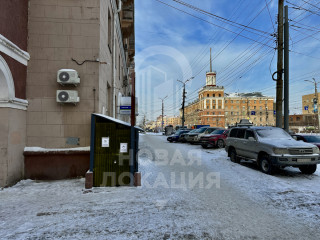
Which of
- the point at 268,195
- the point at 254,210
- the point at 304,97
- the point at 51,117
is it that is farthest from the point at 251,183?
the point at 304,97

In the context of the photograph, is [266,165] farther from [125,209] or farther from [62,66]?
[62,66]

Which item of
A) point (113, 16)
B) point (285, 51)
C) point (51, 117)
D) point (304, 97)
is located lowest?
point (51, 117)

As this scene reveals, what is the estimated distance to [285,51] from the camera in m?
11.6

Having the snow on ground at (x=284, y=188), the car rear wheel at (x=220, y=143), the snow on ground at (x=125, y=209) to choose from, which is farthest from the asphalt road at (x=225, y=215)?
the car rear wheel at (x=220, y=143)

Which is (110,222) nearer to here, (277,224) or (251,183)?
(277,224)

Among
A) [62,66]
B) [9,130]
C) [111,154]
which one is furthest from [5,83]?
[111,154]

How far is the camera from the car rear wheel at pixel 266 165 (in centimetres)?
744

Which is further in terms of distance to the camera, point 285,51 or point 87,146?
point 285,51

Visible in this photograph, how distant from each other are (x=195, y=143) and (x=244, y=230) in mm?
18161

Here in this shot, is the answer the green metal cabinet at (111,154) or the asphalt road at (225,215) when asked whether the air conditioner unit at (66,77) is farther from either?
the asphalt road at (225,215)

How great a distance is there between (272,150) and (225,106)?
102950 millimetres

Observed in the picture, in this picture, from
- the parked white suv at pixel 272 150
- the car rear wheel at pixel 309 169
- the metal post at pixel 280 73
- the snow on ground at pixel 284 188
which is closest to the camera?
the snow on ground at pixel 284 188

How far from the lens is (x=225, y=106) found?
347 ft

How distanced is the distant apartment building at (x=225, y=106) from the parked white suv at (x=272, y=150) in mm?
92601
